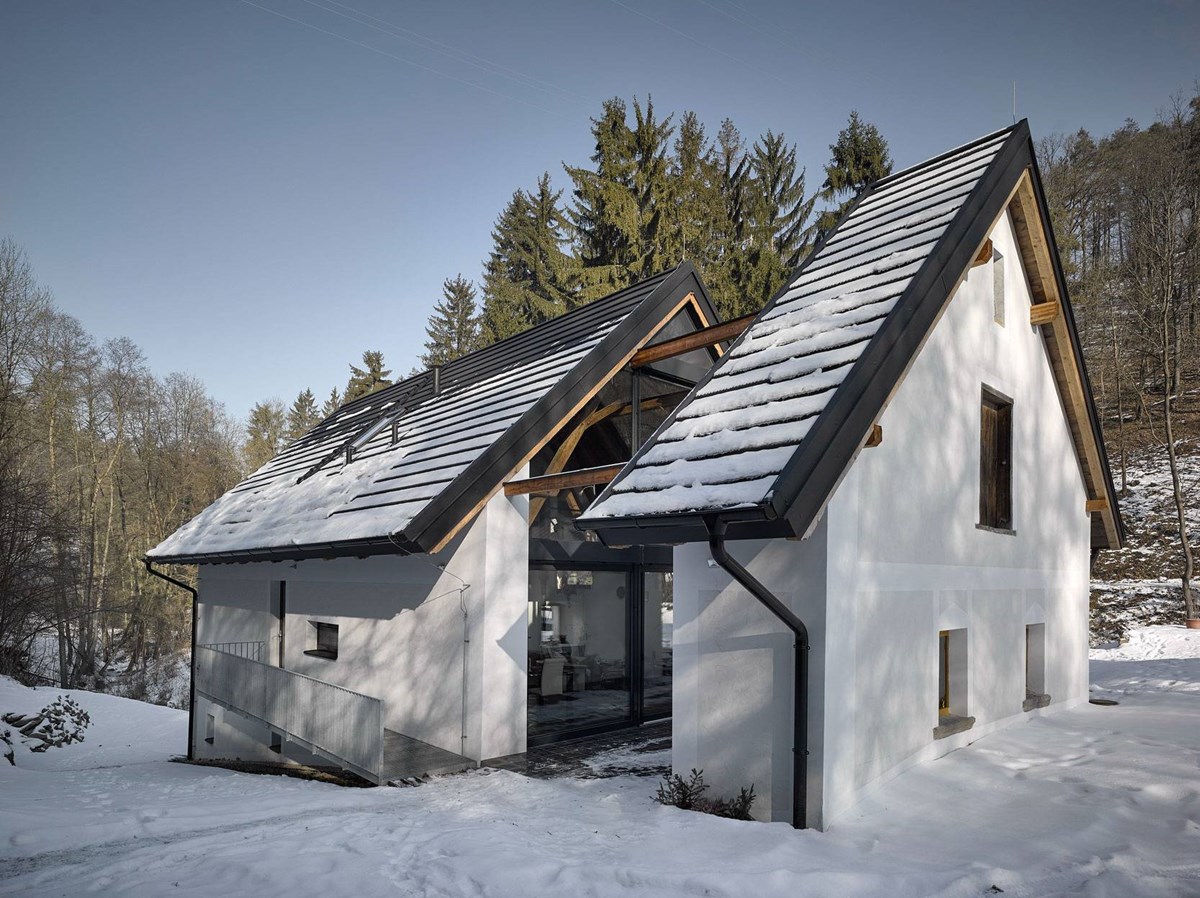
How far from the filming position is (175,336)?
29.5m

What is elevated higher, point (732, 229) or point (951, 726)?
point (732, 229)

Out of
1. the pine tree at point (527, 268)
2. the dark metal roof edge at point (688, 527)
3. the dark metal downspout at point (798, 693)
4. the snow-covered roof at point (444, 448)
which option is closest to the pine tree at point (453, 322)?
the pine tree at point (527, 268)

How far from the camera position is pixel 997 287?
29.1 ft

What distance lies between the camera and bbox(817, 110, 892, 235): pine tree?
92.4 feet

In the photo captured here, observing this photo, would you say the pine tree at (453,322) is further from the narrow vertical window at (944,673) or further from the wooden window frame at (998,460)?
the narrow vertical window at (944,673)

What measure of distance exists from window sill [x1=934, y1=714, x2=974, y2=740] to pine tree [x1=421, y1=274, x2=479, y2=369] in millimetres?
34436

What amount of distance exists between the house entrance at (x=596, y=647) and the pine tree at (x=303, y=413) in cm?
3922

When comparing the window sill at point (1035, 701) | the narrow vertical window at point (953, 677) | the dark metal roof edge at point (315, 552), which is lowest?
the window sill at point (1035, 701)

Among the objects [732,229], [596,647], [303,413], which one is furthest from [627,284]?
[303,413]

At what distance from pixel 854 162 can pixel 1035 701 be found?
23.7 metres

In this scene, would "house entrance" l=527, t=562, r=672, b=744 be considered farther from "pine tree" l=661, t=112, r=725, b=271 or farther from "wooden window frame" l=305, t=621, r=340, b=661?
"pine tree" l=661, t=112, r=725, b=271

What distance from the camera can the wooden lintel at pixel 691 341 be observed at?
9547mm

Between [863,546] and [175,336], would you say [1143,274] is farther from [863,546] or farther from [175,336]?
[175,336]

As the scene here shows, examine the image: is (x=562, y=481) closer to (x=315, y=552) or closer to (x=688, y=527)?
(x=688, y=527)
